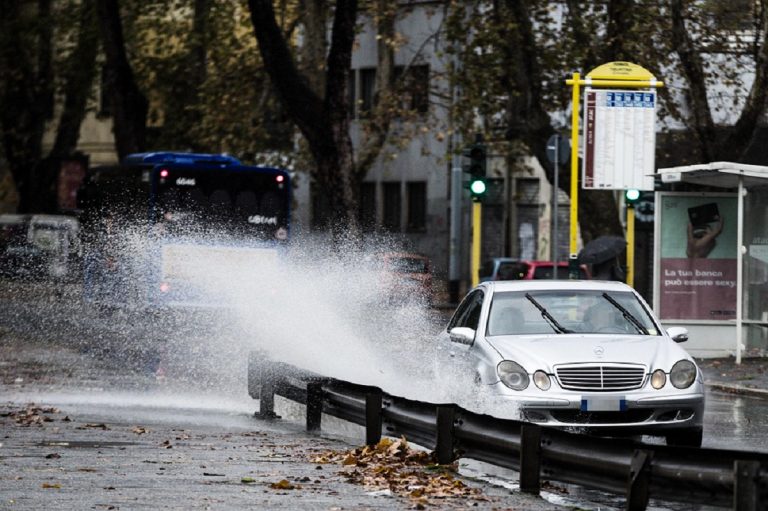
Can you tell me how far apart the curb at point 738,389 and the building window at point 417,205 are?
33720mm

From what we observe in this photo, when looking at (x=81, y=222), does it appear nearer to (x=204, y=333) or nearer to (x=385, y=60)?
(x=204, y=333)

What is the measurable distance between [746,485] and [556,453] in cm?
243

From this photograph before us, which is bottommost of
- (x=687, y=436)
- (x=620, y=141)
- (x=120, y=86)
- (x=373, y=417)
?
(x=687, y=436)

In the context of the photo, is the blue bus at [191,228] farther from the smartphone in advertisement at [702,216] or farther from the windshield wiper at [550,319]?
the windshield wiper at [550,319]

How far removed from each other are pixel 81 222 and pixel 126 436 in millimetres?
22460

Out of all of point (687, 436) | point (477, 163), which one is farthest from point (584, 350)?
point (477, 163)

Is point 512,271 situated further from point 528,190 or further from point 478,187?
point 528,190

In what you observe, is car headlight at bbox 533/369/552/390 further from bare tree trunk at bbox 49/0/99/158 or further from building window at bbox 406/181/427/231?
building window at bbox 406/181/427/231

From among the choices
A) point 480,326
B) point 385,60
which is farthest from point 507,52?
point 480,326

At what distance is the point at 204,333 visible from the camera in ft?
92.4

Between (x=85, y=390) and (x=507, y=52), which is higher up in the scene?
(x=507, y=52)

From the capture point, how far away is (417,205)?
5806 cm

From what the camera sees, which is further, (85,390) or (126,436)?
(85,390)

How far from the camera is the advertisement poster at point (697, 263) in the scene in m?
28.5
